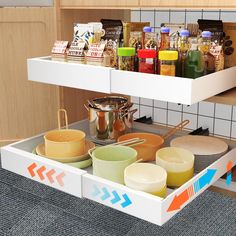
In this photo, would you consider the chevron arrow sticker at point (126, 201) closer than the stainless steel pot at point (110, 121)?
Yes

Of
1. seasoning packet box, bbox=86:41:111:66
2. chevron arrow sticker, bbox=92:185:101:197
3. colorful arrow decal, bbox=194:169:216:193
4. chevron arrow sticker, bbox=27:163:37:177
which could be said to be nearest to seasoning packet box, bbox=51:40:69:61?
seasoning packet box, bbox=86:41:111:66

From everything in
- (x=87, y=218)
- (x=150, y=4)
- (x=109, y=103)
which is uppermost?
(x=150, y=4)

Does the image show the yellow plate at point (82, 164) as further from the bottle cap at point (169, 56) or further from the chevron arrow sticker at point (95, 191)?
the bottle cap at point (169, 56)

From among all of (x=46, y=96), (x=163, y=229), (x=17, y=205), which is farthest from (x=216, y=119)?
(x=17, y=205)

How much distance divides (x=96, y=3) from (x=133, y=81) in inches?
20.3

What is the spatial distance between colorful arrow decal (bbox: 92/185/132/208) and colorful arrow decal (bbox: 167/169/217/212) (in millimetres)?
124

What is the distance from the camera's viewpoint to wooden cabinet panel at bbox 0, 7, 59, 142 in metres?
1.87

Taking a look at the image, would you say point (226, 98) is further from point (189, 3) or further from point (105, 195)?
point (105, 195)

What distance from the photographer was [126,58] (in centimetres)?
141

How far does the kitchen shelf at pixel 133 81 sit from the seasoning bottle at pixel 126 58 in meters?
0.07

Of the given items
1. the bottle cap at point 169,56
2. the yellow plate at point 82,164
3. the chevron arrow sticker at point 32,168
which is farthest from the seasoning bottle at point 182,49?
the chevron arrow sticker at point 32,168

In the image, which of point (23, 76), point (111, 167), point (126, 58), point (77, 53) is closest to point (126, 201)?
point (111, 167)

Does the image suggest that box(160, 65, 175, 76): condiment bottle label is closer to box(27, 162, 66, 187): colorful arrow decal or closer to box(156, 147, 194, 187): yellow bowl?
box(156, 147, 194, 187): yellow bowl

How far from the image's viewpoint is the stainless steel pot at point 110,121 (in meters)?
1.65
